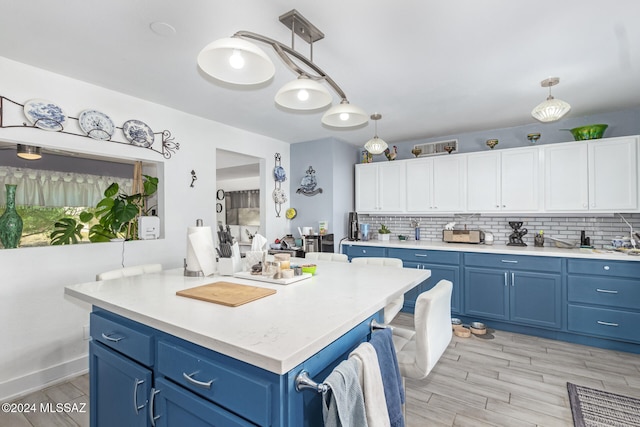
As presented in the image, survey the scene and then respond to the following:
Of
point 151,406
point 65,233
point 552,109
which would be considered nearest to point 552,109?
point 552,109

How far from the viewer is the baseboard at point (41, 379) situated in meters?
2.23

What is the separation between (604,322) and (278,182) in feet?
13.3

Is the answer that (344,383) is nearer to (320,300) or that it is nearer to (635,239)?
(320,300)

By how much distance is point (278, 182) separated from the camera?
462 cm

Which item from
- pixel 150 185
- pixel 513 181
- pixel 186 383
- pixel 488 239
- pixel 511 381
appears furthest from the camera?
pixel 488 239

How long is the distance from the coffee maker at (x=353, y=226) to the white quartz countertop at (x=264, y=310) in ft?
8.75

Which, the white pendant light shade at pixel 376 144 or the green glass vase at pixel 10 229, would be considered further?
the white pendant light shade at pixel 376 144

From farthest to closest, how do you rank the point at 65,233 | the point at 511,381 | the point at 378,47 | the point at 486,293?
the point at 486,293
the point at 65,233
the point at 511,381
the point at 378,47

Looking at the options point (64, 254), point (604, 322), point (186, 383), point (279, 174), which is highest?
point (279, 174)

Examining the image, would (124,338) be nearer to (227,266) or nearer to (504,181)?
(227,266)

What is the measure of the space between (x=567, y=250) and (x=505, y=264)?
64 cm

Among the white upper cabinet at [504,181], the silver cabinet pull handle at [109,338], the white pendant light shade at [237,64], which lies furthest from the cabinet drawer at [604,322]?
the silver cabinet pull handle at [109,338]

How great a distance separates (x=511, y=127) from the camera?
3.98 meters

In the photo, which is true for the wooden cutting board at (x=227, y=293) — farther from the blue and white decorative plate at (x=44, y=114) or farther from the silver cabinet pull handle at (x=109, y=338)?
the blue and white decorative plate at (x=44, y=114)
